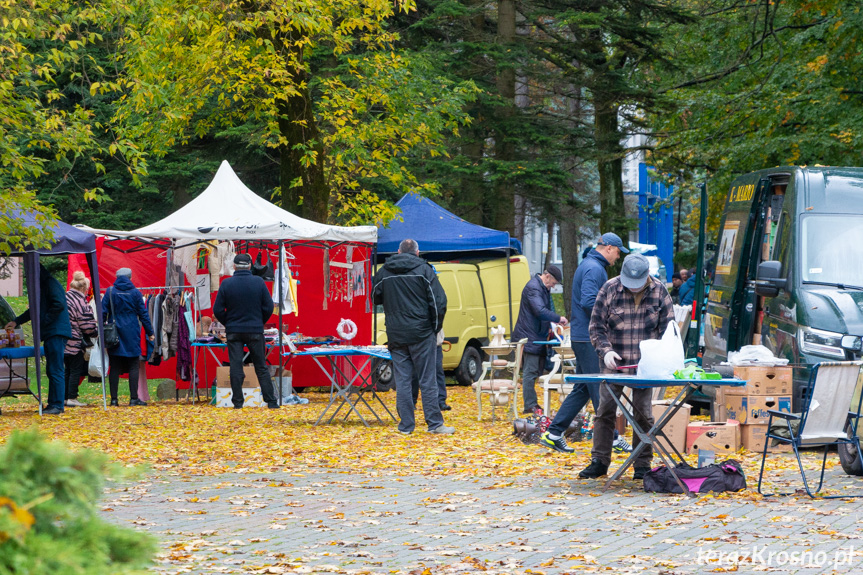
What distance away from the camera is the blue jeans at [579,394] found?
9795 millimetres

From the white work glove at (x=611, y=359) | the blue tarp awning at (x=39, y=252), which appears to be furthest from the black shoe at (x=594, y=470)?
the blue tarp awning at (x=39, y=252)

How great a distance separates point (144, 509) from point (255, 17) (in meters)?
11.6

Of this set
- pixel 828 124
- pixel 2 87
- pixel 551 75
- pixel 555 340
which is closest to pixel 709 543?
pixel 555 340

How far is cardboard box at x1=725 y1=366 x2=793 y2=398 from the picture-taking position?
414 inches

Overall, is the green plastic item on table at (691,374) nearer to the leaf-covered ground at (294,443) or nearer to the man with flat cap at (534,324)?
the leaf-covered ground at (294,443)

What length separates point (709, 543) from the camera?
6.16 m

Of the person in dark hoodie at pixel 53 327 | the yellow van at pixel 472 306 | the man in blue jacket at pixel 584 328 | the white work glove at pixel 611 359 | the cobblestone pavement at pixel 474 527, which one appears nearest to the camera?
the cobblestone pavement at pixel 474 527

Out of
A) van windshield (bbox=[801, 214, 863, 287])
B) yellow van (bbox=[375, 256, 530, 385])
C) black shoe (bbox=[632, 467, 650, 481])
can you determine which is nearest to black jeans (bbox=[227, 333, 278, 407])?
yellow van (bbox=[375, 256, 530, 385])

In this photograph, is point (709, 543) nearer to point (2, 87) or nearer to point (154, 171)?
point (2, 87)

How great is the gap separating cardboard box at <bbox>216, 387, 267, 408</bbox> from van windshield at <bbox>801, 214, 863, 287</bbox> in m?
8.32

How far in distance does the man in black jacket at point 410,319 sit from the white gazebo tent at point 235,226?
3721mm

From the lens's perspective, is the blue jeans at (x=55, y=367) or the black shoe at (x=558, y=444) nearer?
the black shoe at (x=558, y=444)

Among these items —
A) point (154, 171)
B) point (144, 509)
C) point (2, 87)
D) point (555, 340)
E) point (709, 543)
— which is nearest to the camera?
point (709, 543)

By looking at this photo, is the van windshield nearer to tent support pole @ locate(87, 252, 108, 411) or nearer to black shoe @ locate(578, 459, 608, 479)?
black shoe @ locate(578, 459, 608, 479)
